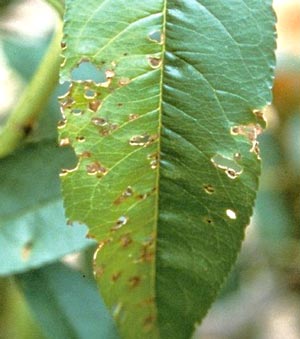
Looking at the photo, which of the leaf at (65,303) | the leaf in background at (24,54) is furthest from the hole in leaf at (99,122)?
the leaf in background at (24,54)

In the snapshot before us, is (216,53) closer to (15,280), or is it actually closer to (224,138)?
(224,138)

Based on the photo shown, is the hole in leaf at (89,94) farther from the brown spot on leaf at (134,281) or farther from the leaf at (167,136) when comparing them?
the brown spot on leaf at (134,281)

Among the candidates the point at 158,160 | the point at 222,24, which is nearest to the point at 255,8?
the point at 222,24

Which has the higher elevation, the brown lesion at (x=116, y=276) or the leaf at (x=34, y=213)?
the brown lesion at (x=116, y=276)

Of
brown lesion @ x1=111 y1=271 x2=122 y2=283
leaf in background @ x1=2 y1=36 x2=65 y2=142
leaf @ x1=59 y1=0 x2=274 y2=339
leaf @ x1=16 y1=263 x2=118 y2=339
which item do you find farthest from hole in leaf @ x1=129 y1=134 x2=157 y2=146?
leaf in background @ x1=2 y1=36 x2=65 y2=142

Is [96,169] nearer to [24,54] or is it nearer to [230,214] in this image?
[230,214]

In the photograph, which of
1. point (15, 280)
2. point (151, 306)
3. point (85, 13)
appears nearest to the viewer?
point (85, 13)
